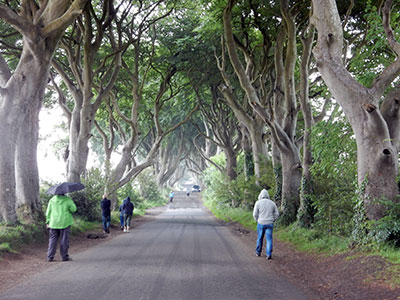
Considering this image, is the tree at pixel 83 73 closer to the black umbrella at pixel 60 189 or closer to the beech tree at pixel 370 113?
the black umbrella at pixel 60 189

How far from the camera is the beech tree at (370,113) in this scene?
8734mm

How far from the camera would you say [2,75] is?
1315 centimetres

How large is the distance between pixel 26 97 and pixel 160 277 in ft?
24.4

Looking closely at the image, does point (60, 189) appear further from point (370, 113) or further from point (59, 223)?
point (370, 113)

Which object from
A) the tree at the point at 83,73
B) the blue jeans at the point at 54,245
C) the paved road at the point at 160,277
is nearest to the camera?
the paved road at the point at 160,277

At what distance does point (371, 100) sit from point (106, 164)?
14.5m

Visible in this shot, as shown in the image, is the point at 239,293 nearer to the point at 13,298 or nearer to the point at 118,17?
the point at 13,298

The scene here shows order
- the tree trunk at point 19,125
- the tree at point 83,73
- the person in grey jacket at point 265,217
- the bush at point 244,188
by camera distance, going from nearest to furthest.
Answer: the person in grey jacket at point 265,217 → the tree trunk at point 19,125 → the tree at point 83,73 → the bush at point 244,188

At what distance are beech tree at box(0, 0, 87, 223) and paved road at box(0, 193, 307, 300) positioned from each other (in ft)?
9.58

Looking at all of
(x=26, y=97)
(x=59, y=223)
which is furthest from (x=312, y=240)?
(x=26, y=97)

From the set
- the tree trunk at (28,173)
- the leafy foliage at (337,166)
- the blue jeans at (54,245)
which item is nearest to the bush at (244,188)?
the leafy foliage at (337,166)

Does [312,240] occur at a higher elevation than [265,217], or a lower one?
lower

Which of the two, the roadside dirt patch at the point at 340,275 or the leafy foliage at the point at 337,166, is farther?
the leafy foliage at the point at 337,166

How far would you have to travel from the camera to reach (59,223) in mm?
9336
